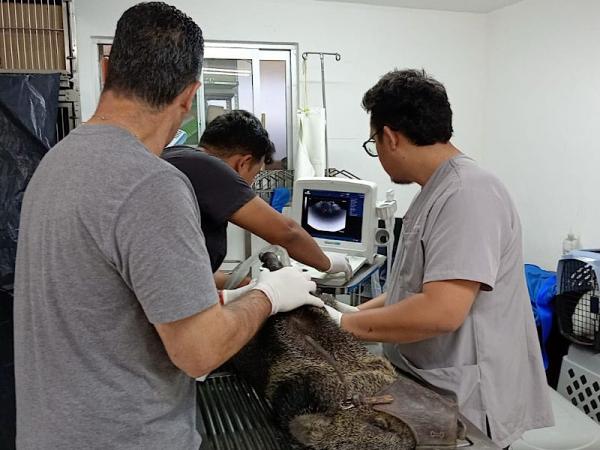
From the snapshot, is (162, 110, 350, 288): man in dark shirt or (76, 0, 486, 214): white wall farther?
(76, 0, 486, 214): white wall

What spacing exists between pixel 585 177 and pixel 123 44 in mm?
3218

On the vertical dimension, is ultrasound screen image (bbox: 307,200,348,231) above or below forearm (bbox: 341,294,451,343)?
above

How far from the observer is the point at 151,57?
0.85 metres

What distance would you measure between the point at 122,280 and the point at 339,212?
1.93 m

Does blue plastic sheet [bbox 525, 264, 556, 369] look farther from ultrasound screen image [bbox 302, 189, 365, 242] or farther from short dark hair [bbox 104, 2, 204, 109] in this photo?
short dark hair [bbox 104, 2, 204, 109]

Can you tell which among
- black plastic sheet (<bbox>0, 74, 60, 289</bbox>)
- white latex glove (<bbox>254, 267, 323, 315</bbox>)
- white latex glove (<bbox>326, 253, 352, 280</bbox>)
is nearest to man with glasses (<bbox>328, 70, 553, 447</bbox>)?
white latex glove (<bbox>254, 267, 323, 315</bbox>)

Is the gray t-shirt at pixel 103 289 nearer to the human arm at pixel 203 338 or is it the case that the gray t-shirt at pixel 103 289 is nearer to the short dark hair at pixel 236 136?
the human arm at pixel 203 338

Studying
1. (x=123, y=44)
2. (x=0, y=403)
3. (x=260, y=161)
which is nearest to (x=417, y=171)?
(x=260, y=161)

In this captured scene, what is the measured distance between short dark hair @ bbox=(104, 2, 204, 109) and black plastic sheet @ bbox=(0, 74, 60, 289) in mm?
1489

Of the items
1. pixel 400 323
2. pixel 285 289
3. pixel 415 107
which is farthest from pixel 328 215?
pixel 285 289

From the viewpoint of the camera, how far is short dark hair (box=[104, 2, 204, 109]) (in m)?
0.85

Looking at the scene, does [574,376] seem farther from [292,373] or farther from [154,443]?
[154,443]

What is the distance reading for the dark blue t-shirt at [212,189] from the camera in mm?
1543

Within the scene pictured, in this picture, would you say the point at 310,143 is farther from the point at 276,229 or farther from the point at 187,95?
the point at 187,95
